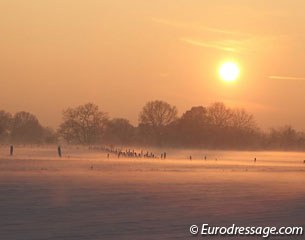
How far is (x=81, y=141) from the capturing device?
404 ft

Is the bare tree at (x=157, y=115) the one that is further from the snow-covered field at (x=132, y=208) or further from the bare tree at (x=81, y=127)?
the snow-covered field at (x=132, y=208)

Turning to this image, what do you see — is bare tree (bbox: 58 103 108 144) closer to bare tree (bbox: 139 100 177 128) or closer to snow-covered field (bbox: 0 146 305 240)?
bare tree (bbox: 139 100 177 128)

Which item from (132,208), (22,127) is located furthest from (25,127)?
(132,208)

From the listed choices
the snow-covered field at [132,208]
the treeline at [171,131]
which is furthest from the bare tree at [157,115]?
the snow-covered field at [132,208]

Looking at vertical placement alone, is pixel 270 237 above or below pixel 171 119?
below

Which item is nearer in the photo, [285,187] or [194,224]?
[194,224]

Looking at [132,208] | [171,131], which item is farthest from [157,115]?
[132,208]

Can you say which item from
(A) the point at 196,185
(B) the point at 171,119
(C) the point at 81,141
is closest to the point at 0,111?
(C) the point at 81,141

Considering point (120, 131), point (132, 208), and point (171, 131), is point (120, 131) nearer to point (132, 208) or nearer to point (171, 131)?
point (171, 131)

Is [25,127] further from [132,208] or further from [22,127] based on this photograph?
[132,208]

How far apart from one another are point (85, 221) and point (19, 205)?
2.99 meters

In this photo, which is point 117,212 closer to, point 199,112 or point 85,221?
point 85,221

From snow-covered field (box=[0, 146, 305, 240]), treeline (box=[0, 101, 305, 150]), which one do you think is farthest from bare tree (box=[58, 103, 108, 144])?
snow-covered field (box=[0, 146, 305, 240])

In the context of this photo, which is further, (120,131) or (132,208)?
(120,131)
